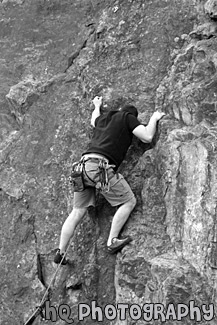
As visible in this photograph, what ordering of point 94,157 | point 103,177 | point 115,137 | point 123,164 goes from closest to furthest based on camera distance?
point 103,177
point 94,157
point 115,137
point 123,164

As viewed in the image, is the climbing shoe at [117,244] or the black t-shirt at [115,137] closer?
the climbing shoe at [117,244]

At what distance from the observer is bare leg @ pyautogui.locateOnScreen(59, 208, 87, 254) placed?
8211 mm

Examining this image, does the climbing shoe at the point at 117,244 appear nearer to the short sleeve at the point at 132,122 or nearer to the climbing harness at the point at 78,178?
the climbing harness at the point at 78,178

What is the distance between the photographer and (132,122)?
8281 mm

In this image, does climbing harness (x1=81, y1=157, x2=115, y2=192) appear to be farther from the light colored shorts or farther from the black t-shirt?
the black t-shirt

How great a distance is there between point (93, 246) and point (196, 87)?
3009 mm

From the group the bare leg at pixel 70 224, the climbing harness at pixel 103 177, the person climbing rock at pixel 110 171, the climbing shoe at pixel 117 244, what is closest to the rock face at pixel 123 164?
the climbing shoe at pixel 117 244

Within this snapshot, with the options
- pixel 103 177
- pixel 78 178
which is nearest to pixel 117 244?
pixel 103 177

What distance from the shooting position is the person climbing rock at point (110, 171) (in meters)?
7.95

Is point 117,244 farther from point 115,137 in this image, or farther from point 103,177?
point 115,137

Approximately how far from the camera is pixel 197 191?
7.32 metres

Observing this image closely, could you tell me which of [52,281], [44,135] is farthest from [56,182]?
[52,281]

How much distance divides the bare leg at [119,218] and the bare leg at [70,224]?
0.59m

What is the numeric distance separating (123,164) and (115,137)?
0.77 metres
